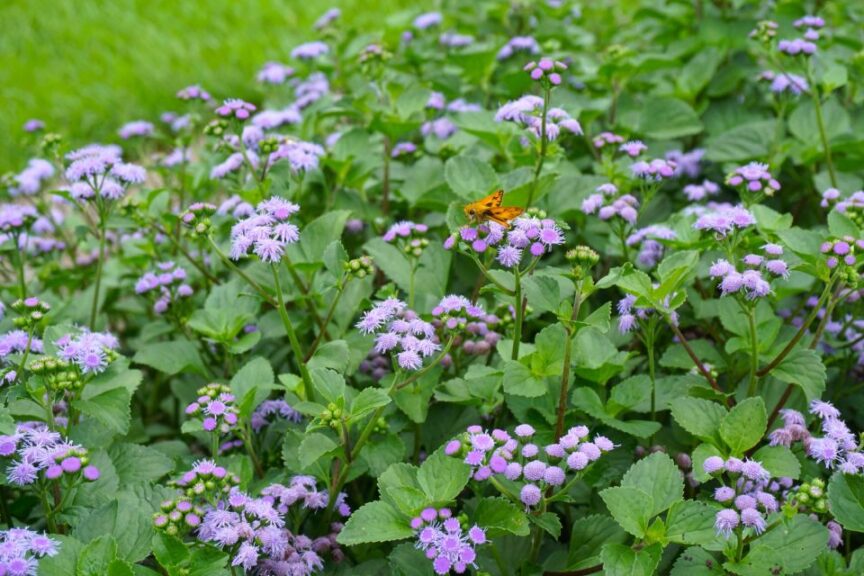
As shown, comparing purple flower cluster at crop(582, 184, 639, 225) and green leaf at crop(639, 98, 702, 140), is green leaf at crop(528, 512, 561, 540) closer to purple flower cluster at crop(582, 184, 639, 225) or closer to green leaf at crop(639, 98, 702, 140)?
purple flower cluster at crop(582, 184, 639, 225)

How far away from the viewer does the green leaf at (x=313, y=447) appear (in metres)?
2.32

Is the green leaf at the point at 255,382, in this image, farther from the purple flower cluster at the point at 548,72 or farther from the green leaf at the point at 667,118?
the green leaf at the point at 667,118

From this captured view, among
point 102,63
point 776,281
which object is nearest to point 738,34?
point 776,281

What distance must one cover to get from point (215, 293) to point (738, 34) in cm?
292

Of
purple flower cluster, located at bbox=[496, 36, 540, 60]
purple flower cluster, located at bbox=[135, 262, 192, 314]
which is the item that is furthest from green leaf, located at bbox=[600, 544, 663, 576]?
purple flower cluster, located at bbox=[496, 36, 540, 60]

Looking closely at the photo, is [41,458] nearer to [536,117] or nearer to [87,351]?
[87,351]

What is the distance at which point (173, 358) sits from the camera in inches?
122

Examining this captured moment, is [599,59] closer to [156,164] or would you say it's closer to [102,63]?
[156,164]

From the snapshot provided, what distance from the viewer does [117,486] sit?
A: 256 centimetres

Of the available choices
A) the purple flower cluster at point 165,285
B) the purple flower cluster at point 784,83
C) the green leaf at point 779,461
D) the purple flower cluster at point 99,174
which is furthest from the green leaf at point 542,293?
the purple flower cluster at point 784,83

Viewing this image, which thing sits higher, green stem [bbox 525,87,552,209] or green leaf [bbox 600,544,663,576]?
green stem [bbox 525,87,552,209]

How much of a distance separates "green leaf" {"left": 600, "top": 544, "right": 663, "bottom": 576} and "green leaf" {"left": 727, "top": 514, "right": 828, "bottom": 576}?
20 centimetres

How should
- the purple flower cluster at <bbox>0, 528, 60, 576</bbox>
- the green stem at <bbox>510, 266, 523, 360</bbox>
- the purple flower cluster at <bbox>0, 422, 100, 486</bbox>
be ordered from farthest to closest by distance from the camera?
the green stem at <bbox>510, 266, 523, 360</bbox>, the purple flower cluster at <bbox>0, 422, 100, 486</bbox>, the purple flower cluster at <bbox>0, 528, 60, 576</bbox>

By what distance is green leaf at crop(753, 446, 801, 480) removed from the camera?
227cm
